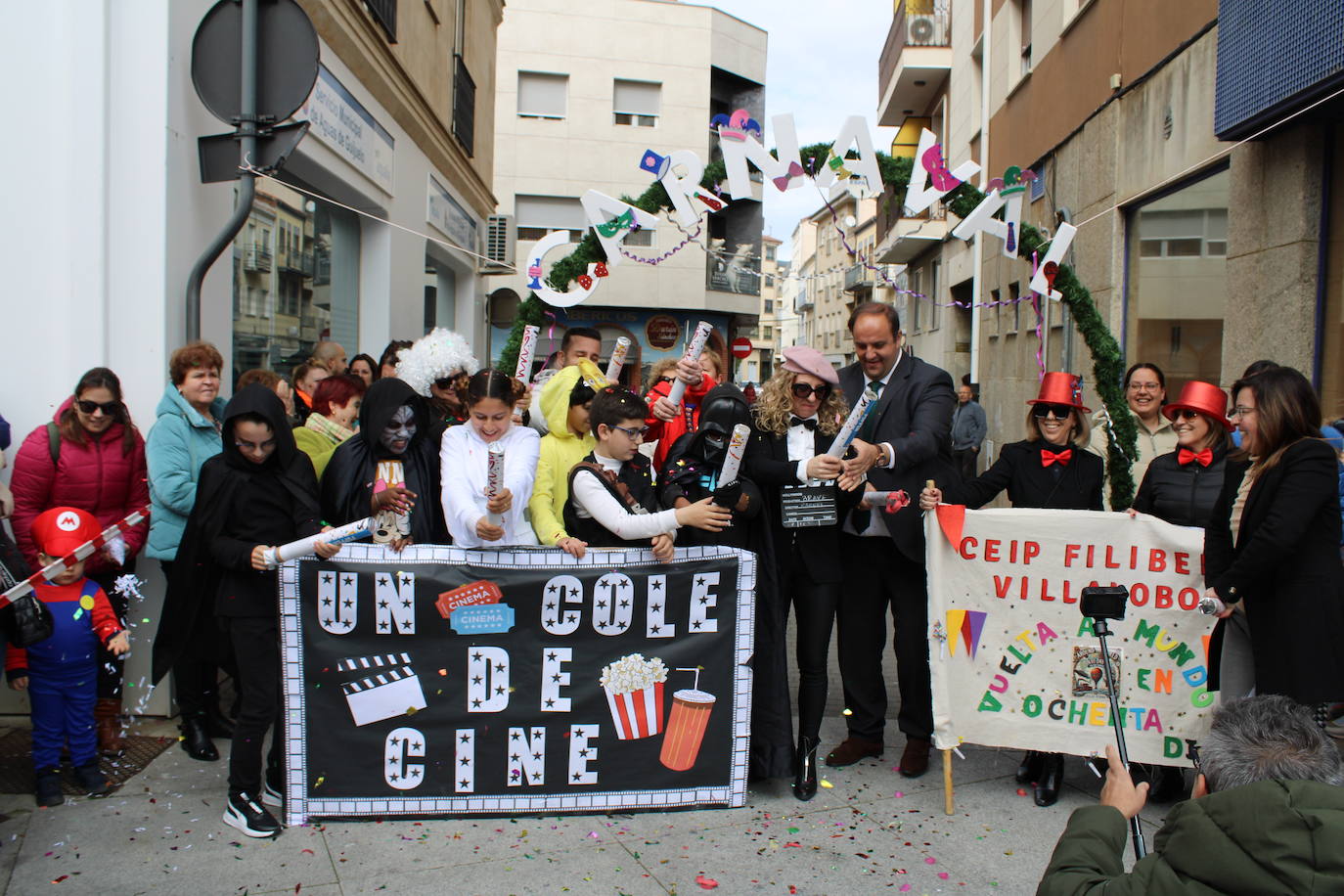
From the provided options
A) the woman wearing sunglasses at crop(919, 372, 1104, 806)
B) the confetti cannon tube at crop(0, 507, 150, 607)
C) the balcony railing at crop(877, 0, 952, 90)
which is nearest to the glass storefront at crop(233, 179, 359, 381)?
the confetti cannon tube at crop(0, 507, 150, 607)

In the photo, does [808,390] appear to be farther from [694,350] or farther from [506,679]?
[506,679]

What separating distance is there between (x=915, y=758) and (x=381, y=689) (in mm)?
2279

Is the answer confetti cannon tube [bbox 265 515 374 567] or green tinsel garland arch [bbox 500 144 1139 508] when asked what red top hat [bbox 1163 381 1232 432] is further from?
confetti cannon tube [bbox 265 515 374 567]

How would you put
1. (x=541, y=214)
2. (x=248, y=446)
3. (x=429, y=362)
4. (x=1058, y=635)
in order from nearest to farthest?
(x=248, y=446) → (x=1058, y=635) → (x=429, y=362) → (x=541, y=214)

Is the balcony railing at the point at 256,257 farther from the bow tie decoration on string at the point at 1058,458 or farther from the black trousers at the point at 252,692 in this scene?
the bow tie decoration on string at the point at 1058,458

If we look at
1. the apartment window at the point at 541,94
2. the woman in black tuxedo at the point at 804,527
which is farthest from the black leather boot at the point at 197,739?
the apartment window at the point at 541,94

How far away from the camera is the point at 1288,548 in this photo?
360 centimetres

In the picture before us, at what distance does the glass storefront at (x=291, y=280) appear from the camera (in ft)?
21.7

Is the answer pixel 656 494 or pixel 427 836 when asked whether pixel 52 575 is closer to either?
pixel 427 836

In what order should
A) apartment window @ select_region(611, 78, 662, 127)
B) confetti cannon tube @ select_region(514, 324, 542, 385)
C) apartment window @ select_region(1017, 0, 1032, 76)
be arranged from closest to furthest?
1. confetti cannon tube @ select_region(514, 324, 542, 385)
2. apartment window @ select_region(1017, 0, 1032, 76)
3. apartment window @ select_region(611, 78, 662, 127)

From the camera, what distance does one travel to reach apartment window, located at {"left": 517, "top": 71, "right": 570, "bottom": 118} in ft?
96.4

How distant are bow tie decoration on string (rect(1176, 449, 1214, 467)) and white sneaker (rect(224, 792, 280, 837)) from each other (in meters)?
3.97

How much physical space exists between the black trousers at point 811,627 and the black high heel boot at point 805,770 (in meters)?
0.04

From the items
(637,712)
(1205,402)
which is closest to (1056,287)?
(1205,402)
